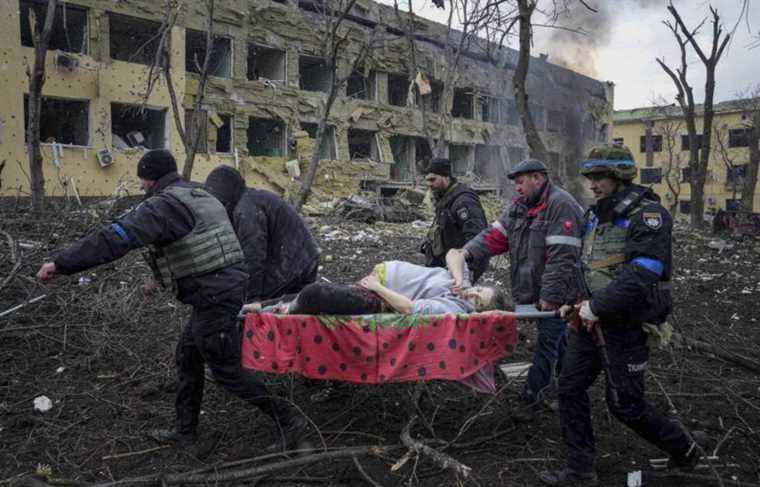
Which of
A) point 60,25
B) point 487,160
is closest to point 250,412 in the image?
point 60,25

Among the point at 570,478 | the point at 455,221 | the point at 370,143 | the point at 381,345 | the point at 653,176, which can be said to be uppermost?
the point at 370,143

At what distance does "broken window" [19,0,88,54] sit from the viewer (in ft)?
52.5

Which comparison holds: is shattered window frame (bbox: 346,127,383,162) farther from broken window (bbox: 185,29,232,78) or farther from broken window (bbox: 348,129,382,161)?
broken window (bbox: 185,29,232,78)

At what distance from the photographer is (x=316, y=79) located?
80.5 ft

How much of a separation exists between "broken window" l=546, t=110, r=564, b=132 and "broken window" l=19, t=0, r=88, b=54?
80.9 ft

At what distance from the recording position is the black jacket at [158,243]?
10.0 ft

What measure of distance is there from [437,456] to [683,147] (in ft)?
147

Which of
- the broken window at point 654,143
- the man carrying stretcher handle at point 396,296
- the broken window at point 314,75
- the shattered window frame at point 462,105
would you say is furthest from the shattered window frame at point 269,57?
the broken window at point 654,143

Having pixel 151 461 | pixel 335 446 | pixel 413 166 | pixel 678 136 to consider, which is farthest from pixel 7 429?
pixel 678 136

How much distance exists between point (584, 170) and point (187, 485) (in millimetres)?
2621

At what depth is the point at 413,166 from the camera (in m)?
26.8

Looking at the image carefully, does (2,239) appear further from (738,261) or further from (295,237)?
(738,261)

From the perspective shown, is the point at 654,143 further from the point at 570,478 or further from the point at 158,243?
the point at 158,243

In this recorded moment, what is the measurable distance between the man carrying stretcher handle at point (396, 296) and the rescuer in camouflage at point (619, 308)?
0.80 metres
